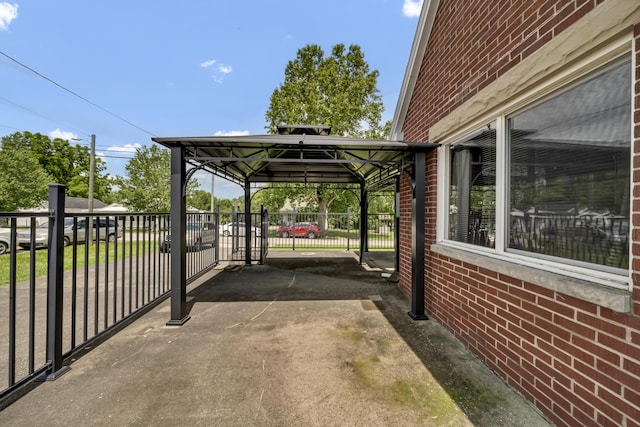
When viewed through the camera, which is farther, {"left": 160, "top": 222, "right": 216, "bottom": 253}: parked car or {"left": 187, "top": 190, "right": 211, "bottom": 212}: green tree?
{"left": 187, "top": 190, "right": 211, "bottom": 212}: green tree

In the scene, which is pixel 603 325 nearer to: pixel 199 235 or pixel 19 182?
pixel 199 235

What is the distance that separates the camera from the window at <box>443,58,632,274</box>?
Answer: 169 centimetres

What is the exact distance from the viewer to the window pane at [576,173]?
168 cm

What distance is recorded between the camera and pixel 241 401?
2127 mm

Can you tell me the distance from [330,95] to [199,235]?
13.1 m

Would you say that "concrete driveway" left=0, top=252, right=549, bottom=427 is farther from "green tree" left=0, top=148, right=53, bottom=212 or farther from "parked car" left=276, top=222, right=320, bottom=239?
"green tree" left=0, top=148, right=53, bottom=212

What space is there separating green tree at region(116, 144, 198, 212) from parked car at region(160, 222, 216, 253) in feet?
54.5

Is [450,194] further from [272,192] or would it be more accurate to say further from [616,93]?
[272,192]

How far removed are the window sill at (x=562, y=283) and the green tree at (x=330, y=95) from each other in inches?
521

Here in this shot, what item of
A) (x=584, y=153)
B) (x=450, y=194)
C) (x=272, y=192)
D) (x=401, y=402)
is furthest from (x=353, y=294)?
(x=272, y=192)

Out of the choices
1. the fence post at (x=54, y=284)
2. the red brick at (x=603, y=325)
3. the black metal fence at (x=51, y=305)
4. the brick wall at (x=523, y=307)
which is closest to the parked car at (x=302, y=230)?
the black metal fence at (x=51, y=305)

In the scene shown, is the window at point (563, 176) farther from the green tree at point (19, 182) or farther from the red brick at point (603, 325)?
the green tree at point (19, 182)

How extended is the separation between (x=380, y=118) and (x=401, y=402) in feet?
56.8

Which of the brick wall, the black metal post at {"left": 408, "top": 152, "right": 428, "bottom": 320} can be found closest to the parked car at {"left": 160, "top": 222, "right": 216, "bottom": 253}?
the black metal post at {"left": 408, "top": 152, "right": 428, "bottom": 320}
